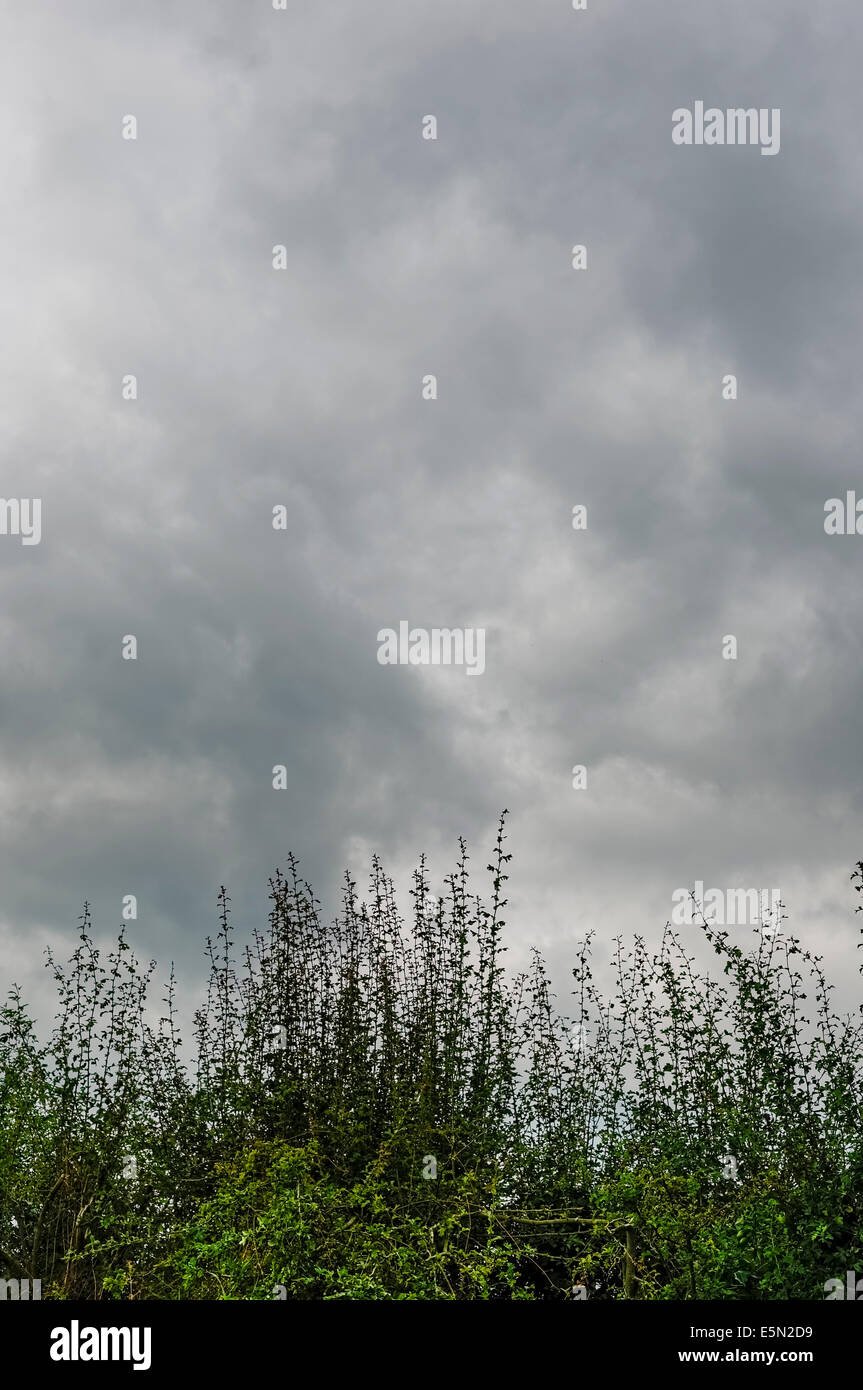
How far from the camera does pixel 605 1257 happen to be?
23.7ft

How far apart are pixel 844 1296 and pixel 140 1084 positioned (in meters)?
5.66

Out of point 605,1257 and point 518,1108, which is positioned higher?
point 518,1108

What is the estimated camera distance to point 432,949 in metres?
9.26

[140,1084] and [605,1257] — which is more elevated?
[140,1084]

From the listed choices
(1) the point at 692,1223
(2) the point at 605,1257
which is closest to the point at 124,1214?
(2) the point at 605,1257

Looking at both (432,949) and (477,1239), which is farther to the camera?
(432,949)
